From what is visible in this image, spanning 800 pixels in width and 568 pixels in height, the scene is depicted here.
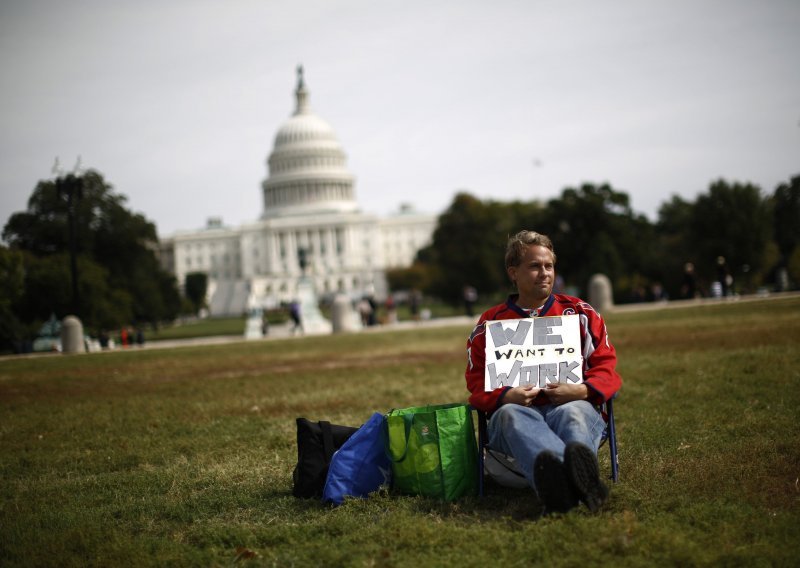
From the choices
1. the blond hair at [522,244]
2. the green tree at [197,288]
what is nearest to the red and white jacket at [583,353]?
the blond hair at [522,244]

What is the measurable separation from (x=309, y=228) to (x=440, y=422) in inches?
5068

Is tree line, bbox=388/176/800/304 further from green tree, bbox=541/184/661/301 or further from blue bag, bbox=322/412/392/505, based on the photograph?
blue bag, bbox=322/412/392/505

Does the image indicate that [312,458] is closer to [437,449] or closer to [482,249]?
[437,449]

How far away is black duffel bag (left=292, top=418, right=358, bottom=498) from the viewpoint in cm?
530

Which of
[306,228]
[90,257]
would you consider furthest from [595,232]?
[306,228]

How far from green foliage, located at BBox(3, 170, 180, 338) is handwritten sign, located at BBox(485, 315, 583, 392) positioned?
81.8 ft

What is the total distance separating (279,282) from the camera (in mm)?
131875

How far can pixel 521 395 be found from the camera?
15.9 ft

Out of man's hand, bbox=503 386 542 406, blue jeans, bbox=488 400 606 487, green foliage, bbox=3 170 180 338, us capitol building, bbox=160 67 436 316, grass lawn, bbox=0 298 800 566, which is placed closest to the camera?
grass lawn, bbox=0 298 800 566

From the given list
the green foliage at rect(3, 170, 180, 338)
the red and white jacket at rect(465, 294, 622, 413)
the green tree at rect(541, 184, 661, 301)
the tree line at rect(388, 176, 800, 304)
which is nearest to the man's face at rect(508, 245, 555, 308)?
the red and white jacket at rect(465, 294, 622, 413)

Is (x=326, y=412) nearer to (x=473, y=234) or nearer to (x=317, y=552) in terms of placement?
(x=317, y=552)

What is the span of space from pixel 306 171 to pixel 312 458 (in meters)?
124

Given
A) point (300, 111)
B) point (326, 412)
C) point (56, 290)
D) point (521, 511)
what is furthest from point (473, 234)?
point (300, 111)

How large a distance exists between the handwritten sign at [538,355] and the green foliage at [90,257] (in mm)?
24945
